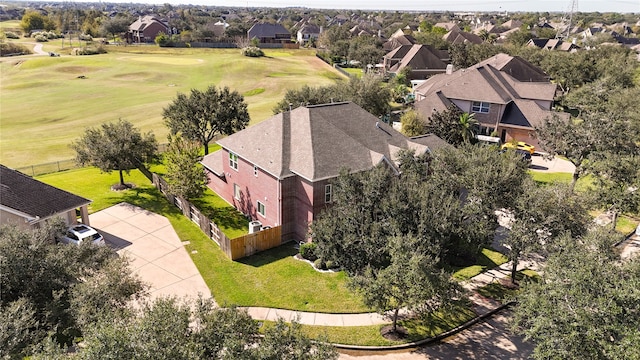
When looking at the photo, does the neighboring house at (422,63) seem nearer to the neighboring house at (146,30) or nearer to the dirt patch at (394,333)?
the dirt patch at (394,333)

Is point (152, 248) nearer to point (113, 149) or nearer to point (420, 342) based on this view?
point (113, 149)

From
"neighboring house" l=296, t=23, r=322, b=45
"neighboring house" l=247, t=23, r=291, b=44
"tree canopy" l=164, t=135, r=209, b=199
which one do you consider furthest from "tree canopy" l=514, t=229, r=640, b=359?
"neighboring house" l=296, t=23, r=322, b=45

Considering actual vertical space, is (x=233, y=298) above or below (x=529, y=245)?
below

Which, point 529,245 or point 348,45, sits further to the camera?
point 348,45

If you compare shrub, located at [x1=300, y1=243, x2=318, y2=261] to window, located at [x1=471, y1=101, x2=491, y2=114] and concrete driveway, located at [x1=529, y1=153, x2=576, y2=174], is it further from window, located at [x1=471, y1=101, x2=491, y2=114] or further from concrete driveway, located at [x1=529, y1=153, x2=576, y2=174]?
window, located at [x1=471, y1=101, x2=491, y2=114]

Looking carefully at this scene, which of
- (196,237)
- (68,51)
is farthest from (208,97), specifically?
(68,51)

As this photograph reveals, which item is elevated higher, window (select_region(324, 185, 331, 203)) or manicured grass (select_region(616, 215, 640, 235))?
window (select_region(324, 185, 331, 203))

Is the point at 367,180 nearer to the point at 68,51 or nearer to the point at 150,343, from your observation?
the point at 150,343

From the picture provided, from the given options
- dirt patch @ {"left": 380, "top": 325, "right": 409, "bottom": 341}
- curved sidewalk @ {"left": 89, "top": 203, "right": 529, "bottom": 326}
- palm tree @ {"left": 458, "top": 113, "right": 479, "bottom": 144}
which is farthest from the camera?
palm tree @ {"left": 458, "top": 113, "right": 479, "bottom": 144}

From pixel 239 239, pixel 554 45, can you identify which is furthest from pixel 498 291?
pixel 554 45
